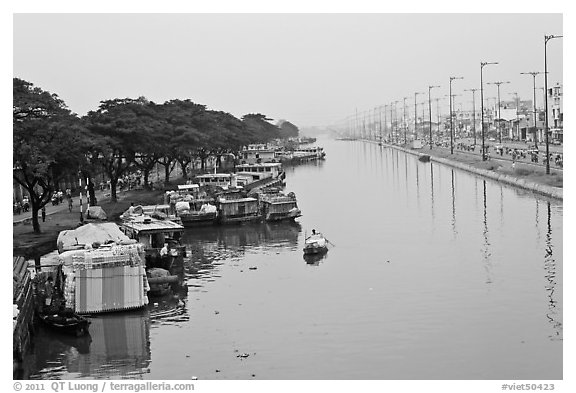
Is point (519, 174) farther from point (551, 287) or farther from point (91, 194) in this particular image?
point (551, 287)

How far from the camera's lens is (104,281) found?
17609 mm

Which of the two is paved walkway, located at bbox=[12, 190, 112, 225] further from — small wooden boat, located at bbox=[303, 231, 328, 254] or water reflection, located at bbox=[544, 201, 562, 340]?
water reflection, located at bbox=[544, 201, 562, 340]

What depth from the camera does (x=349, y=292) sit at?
62.4 ft

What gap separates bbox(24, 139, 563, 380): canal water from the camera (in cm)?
1390

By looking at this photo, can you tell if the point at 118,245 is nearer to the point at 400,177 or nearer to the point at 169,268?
the point at 169,268

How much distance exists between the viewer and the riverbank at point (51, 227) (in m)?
23.4

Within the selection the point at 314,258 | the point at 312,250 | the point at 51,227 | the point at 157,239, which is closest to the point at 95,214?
the point at 51,227

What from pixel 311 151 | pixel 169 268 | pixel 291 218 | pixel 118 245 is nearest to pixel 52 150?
pixel 169 268

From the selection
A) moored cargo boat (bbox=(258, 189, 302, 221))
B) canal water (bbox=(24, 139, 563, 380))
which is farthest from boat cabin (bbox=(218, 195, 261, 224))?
canal water (bbox=(24, 139, 563, 380))

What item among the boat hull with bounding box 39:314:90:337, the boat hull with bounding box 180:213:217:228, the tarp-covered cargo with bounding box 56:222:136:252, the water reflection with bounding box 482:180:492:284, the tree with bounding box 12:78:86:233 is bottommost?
the water reflection with bounding box 482:180:492:284

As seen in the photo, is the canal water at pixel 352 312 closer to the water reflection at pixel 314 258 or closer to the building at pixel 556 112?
the water reflection at pixel 314 258

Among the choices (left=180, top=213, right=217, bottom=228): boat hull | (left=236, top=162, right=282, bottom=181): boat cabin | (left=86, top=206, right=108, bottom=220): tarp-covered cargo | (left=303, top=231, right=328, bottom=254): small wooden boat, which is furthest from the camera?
(left=236, top=162, right=282, bottom=181): boat cabin

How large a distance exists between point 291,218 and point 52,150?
33.0 ft

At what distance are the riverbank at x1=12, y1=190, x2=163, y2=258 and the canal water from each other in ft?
13.6
